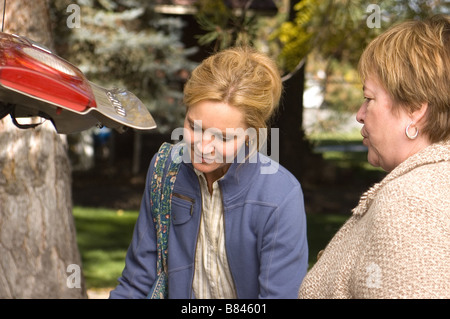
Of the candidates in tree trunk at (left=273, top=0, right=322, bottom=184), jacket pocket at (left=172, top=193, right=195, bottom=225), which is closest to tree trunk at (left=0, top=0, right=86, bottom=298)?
jacket pocket at (left=172, top=193, right=195, bottom=225)

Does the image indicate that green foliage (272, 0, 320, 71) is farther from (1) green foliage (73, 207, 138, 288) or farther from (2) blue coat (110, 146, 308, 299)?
(2) blue coat (110, 146, 308, 299)

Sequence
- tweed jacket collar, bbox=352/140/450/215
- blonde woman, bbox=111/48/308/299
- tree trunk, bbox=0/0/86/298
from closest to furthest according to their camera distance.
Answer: tweed jacket collar, bbox=352/140/450/215, blonde woman, bbox=111/48/308/299, tree trunk, bbox=0/0/86/298

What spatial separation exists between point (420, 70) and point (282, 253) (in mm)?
1019

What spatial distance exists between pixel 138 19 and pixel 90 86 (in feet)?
34.1

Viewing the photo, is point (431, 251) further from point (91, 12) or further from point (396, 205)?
point (91, 12)

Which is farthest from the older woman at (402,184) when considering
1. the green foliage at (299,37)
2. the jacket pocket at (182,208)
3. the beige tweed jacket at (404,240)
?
the green foliage at (299,37)

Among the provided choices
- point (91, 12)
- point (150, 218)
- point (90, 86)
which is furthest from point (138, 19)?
point (90, 86)

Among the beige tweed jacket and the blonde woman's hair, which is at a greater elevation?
the blonde woman's hair

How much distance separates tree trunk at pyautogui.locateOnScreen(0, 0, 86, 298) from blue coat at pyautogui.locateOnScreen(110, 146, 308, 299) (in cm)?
196

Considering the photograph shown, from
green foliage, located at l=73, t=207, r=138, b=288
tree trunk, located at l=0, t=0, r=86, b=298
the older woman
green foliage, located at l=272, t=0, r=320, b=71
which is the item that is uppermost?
green foliage, located at l=272, t=0, r=320, b=71

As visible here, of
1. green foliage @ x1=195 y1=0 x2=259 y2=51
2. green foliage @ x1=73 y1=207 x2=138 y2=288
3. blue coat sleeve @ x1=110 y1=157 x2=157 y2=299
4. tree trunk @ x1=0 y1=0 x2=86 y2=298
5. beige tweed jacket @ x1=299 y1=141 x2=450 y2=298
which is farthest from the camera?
green foliage @ x1=73 y1=207 x2=138 y2=288

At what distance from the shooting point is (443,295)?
5.04 ft

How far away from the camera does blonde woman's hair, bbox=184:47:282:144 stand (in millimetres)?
2527

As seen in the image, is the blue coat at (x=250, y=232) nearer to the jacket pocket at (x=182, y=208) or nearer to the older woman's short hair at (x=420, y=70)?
the jacket pocket at (x=182, y=208)
